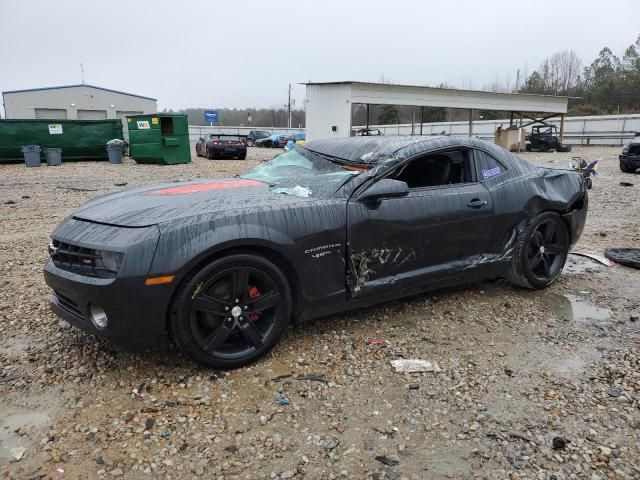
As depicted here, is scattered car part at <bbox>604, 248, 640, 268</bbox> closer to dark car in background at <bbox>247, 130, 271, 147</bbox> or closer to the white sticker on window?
the white sticker on window

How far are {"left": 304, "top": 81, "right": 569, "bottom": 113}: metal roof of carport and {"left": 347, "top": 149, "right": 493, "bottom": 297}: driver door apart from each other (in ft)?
61.7

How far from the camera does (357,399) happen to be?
285cm

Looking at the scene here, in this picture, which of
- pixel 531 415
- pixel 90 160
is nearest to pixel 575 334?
pixel 531 415

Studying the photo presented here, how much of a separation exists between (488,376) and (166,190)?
2577 mm

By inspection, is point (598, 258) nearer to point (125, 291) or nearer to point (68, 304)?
point (125, 291)

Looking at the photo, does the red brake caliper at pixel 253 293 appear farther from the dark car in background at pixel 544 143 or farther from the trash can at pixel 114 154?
the dark car in background at pixel 544 143

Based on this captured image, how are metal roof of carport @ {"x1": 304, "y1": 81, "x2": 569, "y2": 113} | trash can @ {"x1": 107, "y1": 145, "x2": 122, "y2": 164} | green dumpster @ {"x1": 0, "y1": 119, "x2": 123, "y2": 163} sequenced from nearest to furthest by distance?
green dumpster @ {"x1": 0, "y1": 119, "x2": 123, "y2": 163} → trash can @ {"x1": 107, "y1": 145, "x2": 122, "y2": 164} → metal roof of carport @ {"x1": 304, "y1": 81, "x2": 569, "y2": 113}

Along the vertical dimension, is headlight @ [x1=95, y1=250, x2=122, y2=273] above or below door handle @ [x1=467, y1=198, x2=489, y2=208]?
below

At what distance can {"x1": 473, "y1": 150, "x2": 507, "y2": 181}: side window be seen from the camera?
4242 millimetres

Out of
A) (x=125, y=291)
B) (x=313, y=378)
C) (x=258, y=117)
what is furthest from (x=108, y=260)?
(x=258, y=117)

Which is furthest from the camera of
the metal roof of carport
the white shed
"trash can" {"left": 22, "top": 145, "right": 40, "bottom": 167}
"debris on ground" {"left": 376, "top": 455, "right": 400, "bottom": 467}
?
the white shed

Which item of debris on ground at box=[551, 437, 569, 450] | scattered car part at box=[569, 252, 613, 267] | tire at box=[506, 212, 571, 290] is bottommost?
debris on ground at box=[551, 437, 569, 450]

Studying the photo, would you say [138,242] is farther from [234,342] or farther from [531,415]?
[531,415]

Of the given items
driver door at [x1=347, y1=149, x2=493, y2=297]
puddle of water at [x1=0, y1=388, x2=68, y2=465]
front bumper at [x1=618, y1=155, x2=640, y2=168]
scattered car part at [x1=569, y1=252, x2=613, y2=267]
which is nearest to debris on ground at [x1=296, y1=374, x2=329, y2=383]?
driver door at [x1=347, y1=149, x2=493, y2=297]
